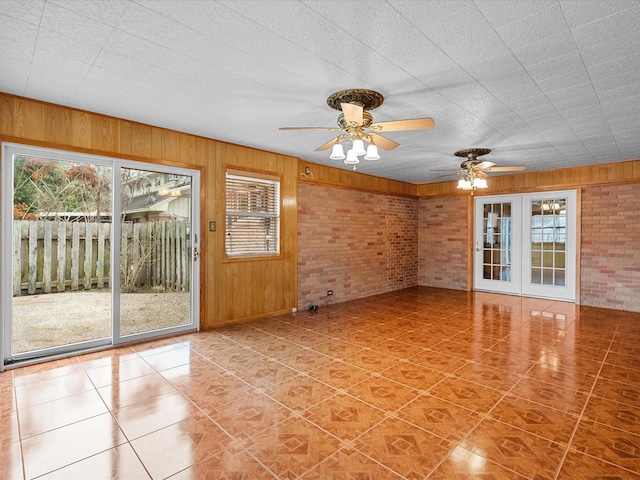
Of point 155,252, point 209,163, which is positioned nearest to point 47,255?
point 155,252

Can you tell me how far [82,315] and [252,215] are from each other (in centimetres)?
238

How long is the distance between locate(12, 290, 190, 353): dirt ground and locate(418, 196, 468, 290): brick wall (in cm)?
566

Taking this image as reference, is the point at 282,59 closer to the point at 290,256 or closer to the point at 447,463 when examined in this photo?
the point at 447,463

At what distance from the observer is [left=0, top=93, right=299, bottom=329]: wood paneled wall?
320 centimetres

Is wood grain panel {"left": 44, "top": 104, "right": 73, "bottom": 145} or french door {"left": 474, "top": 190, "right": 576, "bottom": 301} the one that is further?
french door {"left": 474, "top": 190, "right": 576, "bottom": 301}

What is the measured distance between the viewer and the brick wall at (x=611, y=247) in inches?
220

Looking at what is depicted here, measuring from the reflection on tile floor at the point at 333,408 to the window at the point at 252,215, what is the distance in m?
1.26

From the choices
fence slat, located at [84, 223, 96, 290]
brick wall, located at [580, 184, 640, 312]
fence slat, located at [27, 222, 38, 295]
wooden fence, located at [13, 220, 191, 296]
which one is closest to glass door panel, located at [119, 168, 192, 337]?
wooden fence, located at [13, 220, 191, 296]

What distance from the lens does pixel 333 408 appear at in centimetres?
245

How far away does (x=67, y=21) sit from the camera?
6.58 feet

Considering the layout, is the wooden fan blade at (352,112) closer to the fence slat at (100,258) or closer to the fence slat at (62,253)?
the fence slat at (100,258)

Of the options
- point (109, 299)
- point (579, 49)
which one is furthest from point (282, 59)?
point (109, 299)

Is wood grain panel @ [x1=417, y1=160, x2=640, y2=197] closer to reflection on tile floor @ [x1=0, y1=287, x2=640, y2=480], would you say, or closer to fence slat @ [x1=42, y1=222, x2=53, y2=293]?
reflection on tile floor @ [x1=0, y1=287, x2=640, y2=480]

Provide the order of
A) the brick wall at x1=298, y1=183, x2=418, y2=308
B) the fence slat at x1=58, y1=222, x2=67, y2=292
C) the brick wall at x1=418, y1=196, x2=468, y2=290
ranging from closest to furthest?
the fence slat at x1=58, y1=222, x2=67, y2=292
the brick wall at x1=298, y1=183, x2=418, y2=308
the brick wall at x1=418, y1=196, x2=468, y2=290
